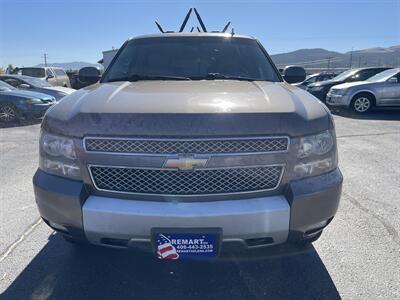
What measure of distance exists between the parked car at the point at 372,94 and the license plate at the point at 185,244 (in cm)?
1103

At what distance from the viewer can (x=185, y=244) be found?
6.98 feet

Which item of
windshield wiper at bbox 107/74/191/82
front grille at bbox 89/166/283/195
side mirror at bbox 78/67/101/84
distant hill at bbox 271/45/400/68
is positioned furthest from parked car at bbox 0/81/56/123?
distant hill at bbox 271/45/400/68

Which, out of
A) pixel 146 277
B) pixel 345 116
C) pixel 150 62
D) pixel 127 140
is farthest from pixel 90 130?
pixel 345 116

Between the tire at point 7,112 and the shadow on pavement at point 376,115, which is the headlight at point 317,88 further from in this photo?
the tire at point 7,112

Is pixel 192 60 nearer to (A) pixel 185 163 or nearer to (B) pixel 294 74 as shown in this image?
(B) pixel 294 74

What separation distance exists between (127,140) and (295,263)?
1.69 meters

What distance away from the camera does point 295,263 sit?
283 cm

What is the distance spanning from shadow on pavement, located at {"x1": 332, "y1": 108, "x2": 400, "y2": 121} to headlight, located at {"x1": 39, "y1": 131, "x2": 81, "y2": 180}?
1067cm

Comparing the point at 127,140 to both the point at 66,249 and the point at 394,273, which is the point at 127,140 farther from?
the point at 394,273

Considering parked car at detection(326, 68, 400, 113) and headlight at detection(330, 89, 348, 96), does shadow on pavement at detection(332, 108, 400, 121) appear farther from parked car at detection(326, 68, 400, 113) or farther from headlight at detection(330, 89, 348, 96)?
headlight at detection(330, 89, 348, 96)

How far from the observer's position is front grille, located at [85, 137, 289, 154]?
205 centimetres

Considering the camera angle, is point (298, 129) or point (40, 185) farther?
point (40, 185)

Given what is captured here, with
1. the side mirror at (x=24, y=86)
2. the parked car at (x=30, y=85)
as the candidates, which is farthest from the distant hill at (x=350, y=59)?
the side mirror at (x=24, y=86)

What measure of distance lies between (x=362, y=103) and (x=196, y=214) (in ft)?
37.2
